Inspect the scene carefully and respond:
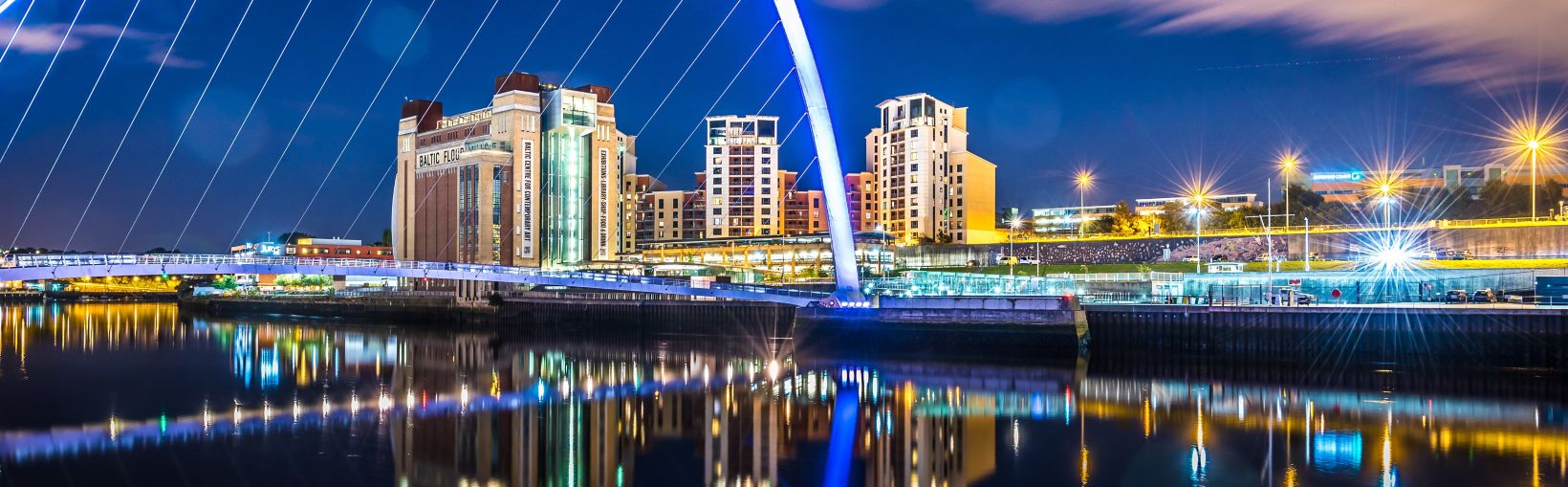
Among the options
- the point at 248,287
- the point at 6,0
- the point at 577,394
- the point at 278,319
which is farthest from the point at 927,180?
the point at 6,0

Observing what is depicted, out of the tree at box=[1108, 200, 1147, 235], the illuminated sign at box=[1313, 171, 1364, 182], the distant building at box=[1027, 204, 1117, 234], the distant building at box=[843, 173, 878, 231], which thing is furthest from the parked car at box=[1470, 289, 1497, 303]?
the illuminated sign at box=[1313, 171, 1364, 182]

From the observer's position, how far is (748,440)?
2111 centimetres

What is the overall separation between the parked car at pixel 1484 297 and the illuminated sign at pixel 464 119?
72104mm

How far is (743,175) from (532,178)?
28055 millimetres

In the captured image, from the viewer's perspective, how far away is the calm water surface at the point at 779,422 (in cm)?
1780

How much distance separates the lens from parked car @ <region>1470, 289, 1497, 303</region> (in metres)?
36.0

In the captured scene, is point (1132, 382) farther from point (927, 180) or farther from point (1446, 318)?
point (927, 180)

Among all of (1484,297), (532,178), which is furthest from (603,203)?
(1484,297)

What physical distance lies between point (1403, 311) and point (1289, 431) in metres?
15.0

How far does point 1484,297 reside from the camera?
37.8 m

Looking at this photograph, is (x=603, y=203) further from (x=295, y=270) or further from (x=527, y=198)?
(x=295, y=270)

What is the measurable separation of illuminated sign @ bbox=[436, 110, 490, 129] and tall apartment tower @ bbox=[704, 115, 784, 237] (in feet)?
86.4

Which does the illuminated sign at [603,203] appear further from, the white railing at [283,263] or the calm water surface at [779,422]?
the calm water surface at [779,422]

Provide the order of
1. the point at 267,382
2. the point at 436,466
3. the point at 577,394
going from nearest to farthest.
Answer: the point at 436,466, the point at 577,394, the point at 267,382
